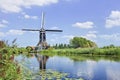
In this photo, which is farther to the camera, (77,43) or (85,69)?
(77,43)

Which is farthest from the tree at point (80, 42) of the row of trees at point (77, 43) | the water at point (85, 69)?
the water at point (85, 69)

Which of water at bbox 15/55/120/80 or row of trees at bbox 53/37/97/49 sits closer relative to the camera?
water at bbox 15/55/120/80

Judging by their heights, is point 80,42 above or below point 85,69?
above

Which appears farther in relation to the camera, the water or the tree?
the tree

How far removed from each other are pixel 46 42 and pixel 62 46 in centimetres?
1983

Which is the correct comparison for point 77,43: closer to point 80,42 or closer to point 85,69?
point 80,42

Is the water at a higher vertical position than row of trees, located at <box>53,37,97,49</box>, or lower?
lower

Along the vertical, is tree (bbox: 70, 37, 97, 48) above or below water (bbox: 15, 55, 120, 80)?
above

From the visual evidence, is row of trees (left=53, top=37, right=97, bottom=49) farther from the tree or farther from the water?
the water

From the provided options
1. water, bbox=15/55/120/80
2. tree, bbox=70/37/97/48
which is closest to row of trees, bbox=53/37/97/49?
tree, bbox=70/37/97/48

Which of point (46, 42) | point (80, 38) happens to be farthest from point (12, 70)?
point (80, 38)

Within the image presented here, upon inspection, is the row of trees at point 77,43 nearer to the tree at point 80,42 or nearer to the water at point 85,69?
the tree at point 80,42

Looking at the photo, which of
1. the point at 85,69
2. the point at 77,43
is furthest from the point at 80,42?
the point at 85,69

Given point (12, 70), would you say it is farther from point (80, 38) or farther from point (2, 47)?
point (80, 38)
